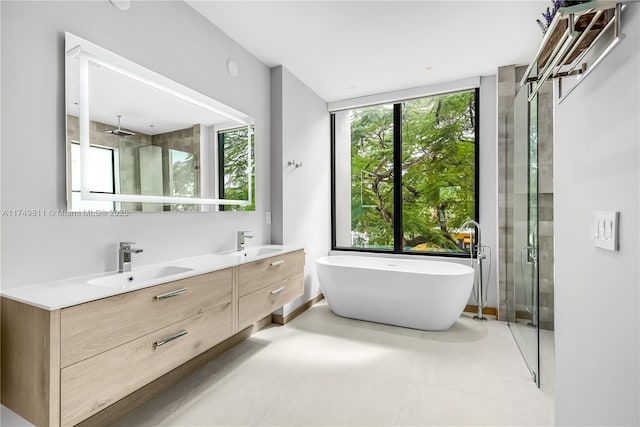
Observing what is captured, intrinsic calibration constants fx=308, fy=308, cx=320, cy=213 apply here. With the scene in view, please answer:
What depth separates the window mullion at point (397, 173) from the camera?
390cm

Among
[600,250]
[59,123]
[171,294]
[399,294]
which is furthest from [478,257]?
[59,123]

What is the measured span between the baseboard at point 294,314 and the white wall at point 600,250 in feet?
7.33

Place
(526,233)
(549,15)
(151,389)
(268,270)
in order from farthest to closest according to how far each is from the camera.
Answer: (268,270) < (526,233) < (151,389) < (549,15)

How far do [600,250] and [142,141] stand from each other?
2259mm

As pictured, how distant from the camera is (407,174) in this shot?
3.92 meters

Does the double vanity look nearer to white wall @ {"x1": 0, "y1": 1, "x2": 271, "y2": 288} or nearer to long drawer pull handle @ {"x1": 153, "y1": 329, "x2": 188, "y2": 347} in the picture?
long drawer pull handle @ {"x1": 153, "y1": 329, "x2": 188, "y2": 347}

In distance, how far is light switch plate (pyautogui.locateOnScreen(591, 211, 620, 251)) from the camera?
2.72 feet

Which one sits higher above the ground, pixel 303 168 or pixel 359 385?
pixel 303 168

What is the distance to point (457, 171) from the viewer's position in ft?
11.9

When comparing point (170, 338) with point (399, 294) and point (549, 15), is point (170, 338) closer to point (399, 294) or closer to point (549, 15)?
point (399, 294)

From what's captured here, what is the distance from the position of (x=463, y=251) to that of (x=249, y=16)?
127 inches

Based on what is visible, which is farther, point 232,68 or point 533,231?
point 232,68

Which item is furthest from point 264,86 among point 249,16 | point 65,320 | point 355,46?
point 65,320

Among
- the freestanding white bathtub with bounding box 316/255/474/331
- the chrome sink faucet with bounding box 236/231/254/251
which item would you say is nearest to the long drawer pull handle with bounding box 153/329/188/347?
the chrome sink faucet with bounding box 236/231/254/251
